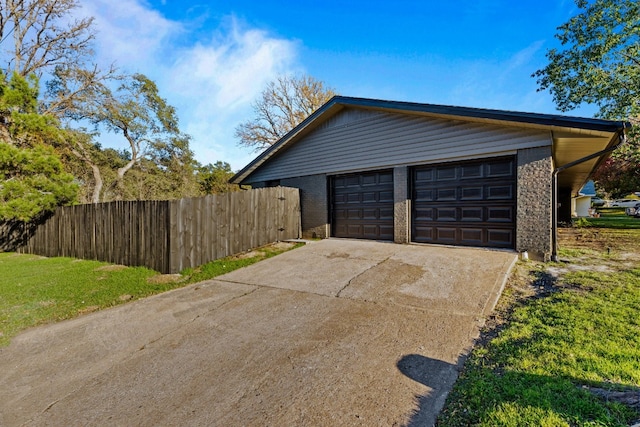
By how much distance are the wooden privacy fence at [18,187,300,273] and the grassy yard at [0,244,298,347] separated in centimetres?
29

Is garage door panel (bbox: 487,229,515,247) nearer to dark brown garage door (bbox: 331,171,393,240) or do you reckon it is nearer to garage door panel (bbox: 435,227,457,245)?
garage door panel (bbox: 435,227,457,245)

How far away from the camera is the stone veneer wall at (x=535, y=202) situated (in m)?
5.73

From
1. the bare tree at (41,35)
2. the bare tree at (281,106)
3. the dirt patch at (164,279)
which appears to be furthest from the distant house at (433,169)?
the bare tree at (41,35)

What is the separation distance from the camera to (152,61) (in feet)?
29.7

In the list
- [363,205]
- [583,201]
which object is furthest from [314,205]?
[583,201]

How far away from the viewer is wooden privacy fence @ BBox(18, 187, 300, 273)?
592 cm

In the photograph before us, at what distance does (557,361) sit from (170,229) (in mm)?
6194

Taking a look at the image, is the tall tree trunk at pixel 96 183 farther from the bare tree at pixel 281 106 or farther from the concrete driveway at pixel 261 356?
the concrete driveway at pixel 261 356

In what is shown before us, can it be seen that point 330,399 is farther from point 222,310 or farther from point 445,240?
point 445,240

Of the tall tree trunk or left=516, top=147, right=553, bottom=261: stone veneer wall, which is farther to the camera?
the tall tree trunk

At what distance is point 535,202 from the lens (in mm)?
5859

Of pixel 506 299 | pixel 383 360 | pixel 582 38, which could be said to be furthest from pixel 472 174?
pixel 582 38

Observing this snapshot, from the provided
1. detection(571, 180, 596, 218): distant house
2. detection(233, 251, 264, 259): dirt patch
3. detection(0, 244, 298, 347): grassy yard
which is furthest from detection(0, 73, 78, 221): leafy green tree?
detection(571, 180, 596, 218): distant house

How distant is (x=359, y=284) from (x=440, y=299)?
4.33 feet
